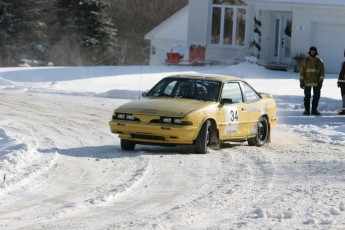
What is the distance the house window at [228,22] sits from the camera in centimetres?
4181

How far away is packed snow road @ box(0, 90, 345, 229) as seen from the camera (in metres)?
9.88

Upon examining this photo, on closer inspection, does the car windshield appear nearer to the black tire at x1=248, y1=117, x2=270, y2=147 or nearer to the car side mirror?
the car side mirror

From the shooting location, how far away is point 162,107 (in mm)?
15539

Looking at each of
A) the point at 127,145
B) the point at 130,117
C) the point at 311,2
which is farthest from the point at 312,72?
the point at 311,2

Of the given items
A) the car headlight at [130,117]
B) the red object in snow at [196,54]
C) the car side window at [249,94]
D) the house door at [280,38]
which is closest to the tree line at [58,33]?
the red object in snow at [196,54]

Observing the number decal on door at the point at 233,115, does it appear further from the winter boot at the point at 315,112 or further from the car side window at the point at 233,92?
Result: the winter boot at the point at 315,112

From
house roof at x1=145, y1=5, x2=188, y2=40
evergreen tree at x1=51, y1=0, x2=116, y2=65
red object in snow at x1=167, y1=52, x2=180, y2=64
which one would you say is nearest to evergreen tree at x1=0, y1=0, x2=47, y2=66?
evergreen tree at x1=51, y1=0, x2=116, y2=65

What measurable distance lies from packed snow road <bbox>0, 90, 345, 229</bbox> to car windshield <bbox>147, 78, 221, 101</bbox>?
0.96 m

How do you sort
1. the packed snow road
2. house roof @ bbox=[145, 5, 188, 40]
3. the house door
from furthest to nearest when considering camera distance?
house roof @ bbox=[145, 5, 188, 40] → the house door → the packed snow road

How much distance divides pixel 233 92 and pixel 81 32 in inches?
1396

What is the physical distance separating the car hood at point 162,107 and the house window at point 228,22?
25.9 m

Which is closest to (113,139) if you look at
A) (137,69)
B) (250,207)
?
(250,207)

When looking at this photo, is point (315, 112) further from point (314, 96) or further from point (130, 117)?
point (130, 117)

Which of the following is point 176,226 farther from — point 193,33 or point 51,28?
point 51,28
